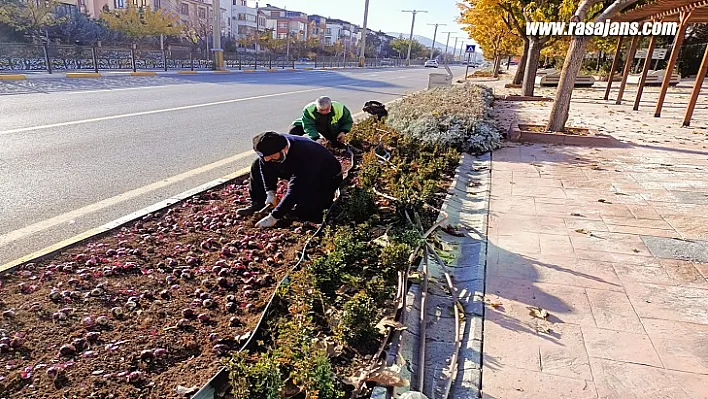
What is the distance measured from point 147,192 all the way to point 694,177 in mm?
7102

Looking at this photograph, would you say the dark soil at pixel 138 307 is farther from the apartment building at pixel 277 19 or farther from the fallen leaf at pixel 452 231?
the apartment building at pixel 277 19

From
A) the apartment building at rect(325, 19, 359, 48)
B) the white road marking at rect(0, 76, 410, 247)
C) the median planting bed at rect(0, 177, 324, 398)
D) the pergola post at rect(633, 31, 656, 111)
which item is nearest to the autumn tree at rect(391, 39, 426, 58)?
the apartment building at rect(325, 19, 359, 48)

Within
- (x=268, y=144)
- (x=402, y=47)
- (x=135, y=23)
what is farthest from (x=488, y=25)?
(x=402, y=47)

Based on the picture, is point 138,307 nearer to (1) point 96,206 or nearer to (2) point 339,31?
(1) point 96,206

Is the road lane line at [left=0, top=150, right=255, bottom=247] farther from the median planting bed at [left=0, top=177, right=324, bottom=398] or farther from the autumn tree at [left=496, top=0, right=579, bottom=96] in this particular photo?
the autumn tree at [left=496, top=0, right=579, bottom=96]

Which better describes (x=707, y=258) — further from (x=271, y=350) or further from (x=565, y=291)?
(x=271, y=350)

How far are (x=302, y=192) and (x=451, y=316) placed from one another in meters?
1.82

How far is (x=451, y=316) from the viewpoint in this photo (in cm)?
305

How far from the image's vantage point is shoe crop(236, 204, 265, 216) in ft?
14.5

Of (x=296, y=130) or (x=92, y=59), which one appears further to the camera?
(x=92, y=59)

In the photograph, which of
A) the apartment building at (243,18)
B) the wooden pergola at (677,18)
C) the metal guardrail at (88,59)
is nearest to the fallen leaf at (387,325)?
the wooden pergola at (677,18)

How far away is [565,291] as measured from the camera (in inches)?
130

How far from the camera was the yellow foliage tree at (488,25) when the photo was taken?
1633 cm

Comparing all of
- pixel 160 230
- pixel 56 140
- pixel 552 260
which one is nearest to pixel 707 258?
pixel 552 260
